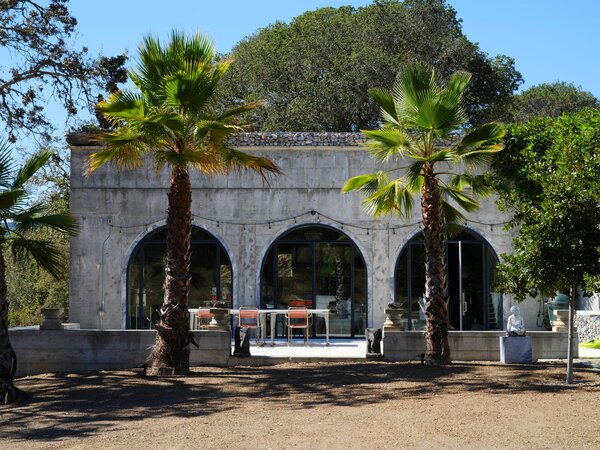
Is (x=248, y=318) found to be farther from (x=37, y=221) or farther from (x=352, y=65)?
(x=352, y=65)

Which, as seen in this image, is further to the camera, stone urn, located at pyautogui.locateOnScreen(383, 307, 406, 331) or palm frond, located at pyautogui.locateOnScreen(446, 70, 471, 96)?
stone urn, located at pyautogui.locateOnScreen(383, 307, 406, 331)

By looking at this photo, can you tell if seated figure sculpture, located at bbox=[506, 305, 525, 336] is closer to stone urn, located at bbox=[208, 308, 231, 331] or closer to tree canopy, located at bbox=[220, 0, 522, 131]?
stone urn, located at bbox=[208, 308, 231, 331]

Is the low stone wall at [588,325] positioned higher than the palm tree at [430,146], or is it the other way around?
the palm tree at [430,146]

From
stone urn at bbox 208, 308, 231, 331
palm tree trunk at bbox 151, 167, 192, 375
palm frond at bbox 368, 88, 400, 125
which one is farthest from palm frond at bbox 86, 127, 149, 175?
palm frond at bbox 368, 88, 400, 125

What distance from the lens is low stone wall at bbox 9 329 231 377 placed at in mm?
17609

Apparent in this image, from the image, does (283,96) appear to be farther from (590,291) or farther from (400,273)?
(590,291)

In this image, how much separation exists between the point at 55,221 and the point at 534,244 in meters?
7.78

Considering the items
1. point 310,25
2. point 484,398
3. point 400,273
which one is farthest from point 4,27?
point 310,25

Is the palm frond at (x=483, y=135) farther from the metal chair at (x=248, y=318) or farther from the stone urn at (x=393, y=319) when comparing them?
the metal chair at (x=248, y=318)

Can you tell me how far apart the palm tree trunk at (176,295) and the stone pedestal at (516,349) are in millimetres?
6083

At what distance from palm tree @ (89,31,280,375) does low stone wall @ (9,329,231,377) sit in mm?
1717

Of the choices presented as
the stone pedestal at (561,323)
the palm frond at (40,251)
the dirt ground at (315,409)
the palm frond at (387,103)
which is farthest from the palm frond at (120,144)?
the stone pedestal at (561,323)

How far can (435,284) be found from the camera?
16656mm

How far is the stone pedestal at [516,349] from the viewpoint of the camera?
1711 cm
